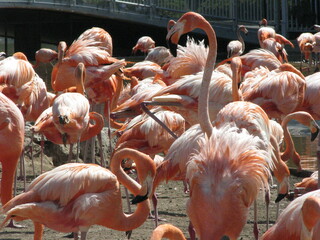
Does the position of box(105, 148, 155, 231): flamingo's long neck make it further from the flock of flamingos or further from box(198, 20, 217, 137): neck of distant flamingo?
A: box(198, 20, 217, 137): neck of distant flamingo

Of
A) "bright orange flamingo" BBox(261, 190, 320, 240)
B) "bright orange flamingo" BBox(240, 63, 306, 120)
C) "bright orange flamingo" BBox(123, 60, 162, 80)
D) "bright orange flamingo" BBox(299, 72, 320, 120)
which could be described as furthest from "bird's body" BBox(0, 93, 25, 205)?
"bright orange flamingo" BBox(123, 60, 162, 80)

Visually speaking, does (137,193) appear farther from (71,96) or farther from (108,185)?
(71,96)

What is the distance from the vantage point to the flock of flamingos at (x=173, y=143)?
12.9ft

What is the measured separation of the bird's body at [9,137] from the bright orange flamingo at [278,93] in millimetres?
2467

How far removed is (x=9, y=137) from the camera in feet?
16.3

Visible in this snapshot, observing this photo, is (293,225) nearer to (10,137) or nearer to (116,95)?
(10,137)

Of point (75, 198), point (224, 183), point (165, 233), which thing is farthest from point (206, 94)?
point (165, 233)

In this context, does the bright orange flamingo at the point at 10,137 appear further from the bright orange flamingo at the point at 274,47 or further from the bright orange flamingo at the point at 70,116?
the bright orange flamingo at the point at 274,47

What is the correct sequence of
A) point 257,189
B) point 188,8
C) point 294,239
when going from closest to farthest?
1. point 294,239
2. point 257,189
3. point 188,8

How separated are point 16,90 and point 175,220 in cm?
203

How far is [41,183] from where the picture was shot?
433 cm

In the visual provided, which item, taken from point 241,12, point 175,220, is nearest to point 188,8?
point 241,12

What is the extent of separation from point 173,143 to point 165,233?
5.15 feet

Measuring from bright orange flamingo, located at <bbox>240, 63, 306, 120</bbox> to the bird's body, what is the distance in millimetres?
2467
